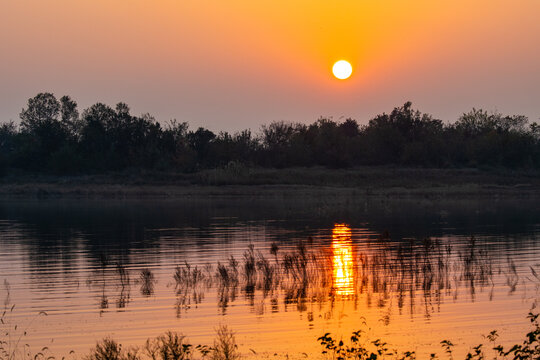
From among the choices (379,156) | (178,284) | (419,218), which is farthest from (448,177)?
(178,284)

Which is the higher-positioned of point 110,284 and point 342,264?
point 342,264

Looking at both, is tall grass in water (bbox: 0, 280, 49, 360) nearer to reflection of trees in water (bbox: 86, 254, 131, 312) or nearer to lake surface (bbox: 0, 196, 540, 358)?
lake surface (bbox: 0, 196, 540, 358)

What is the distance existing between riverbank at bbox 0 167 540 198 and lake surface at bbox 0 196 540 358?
60772 millimetres

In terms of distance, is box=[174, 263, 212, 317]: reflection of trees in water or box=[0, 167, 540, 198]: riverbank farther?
box=[0, 167, 540, 198]: riverbank

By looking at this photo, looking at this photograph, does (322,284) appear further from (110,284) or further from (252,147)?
(252,147)

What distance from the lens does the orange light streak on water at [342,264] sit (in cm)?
2786

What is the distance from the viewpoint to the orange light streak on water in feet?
91.4

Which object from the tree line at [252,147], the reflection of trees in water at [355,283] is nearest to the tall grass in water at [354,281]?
the reflection of trees in water at [355,283]

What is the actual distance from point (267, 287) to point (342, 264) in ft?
20.1

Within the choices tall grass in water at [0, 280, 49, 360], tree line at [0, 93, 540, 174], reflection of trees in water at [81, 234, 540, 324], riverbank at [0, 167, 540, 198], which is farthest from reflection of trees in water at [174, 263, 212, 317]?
tree line at [0, 93, 540, 174]

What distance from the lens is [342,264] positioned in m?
33.5

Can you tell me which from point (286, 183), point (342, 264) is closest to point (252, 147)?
point (286, 183)

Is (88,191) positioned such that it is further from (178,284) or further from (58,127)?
(178,284)

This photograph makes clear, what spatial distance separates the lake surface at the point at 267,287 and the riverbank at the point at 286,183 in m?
60.8
